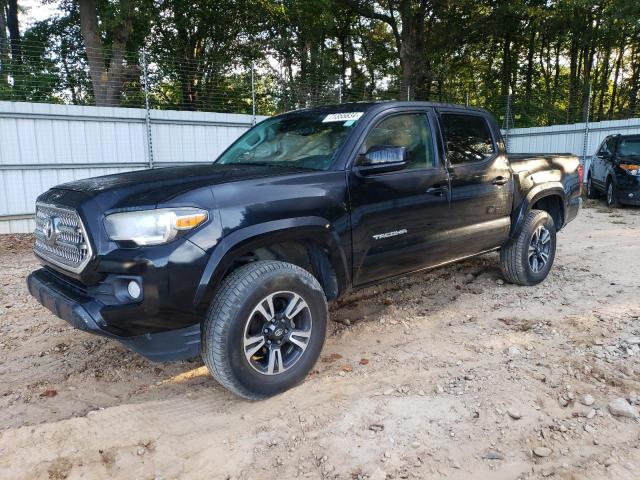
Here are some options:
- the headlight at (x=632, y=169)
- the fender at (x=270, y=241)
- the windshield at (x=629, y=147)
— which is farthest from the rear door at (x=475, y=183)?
the windshield at (x=629, y=147)

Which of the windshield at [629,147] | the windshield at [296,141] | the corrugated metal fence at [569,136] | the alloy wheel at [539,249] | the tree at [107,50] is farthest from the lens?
the corrugated metal fence at [569,136]

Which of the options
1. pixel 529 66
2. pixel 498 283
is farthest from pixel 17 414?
pixel 529 66

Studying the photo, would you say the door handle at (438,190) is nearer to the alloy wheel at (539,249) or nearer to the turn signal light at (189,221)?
the alloy wheel at (539,249)

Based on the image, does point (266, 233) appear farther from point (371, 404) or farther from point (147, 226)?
point (371, 404)

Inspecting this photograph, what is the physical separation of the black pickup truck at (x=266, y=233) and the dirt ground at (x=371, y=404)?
1.19ft

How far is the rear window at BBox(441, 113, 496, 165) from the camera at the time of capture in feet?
13.6

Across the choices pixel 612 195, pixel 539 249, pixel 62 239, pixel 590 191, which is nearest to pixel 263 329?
pixel 62 239

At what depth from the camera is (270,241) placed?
293cm

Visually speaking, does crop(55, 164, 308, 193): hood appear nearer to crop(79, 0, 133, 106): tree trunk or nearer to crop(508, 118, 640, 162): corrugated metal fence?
crop(79, 0, 133, 106): tree trunk

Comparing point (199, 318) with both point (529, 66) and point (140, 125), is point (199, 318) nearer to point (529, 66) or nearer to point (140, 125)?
point (140, 125)

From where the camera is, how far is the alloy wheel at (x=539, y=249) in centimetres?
498

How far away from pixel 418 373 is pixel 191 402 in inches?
58.3

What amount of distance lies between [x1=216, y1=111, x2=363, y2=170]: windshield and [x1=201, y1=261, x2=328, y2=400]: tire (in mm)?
904

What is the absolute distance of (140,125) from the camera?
1020 cm
